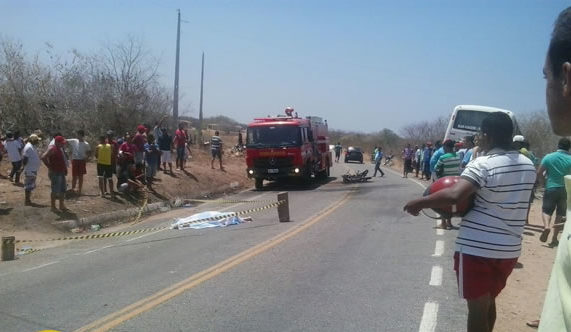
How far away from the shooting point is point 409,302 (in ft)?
21.6

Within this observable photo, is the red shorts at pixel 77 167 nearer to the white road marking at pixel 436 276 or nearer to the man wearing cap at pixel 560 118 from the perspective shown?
the white road marking at pixel 436 276

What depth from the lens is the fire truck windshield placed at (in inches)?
929

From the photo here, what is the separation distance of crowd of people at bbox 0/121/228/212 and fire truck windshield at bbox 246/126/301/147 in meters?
3.67

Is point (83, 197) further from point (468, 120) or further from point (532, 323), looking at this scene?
point (468, 120)

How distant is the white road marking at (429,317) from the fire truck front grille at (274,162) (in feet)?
55.9

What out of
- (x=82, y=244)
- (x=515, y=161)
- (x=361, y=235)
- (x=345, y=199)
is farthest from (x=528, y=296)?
(x=345, y=199)

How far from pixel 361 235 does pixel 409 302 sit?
5.07m

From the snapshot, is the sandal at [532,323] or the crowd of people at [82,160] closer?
the sandal at [532,323]

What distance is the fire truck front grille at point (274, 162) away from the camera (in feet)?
76.7

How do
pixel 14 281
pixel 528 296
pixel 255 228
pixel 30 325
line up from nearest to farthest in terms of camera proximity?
pixel 30 325 → pixel 528 296 → pixel 14 281 → pixel 255 228

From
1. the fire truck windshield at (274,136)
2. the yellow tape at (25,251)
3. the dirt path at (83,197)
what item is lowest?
the yellow tape at (25,251)

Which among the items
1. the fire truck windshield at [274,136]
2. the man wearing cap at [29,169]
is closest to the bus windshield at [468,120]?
the fire truck windshield at [274,136]

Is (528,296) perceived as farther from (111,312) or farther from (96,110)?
(96,110)

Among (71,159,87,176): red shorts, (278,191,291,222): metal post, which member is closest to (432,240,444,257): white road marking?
(278,191,291,222): metal post
